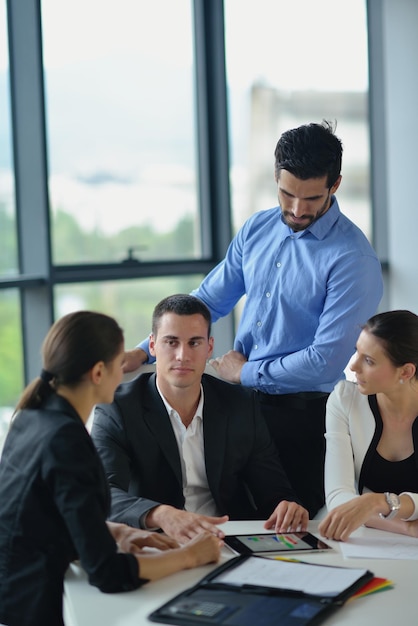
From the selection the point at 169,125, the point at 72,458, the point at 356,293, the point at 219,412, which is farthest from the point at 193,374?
the point at 169,125

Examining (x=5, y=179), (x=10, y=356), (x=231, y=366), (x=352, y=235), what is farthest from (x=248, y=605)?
(x=5, y=179)

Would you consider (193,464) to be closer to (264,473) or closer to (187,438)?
(187,438)

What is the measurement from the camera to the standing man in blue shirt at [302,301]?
278 centimetres

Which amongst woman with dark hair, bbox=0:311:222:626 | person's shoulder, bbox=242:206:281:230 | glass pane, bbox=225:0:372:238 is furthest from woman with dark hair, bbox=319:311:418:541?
glass pane, bbox=225:0:372:238

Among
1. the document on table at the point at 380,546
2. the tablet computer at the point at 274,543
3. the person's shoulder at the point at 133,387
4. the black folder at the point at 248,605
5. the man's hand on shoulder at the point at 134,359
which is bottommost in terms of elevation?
the document on table at the point at 380,546

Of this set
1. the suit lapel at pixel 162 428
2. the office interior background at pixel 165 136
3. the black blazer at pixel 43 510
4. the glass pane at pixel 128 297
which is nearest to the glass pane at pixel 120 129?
the office interior background at pixel 165 136

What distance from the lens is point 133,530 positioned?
217cm

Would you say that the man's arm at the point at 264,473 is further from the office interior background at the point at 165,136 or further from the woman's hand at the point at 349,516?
the office interior background at the point at 165,136

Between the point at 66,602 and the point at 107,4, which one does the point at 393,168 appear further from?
the point at 66,602

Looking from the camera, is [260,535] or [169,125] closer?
[260,535]

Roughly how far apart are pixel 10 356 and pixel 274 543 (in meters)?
2.50

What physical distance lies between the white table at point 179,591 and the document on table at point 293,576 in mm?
57

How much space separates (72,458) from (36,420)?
0.53ft

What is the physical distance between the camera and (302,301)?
292 cm
